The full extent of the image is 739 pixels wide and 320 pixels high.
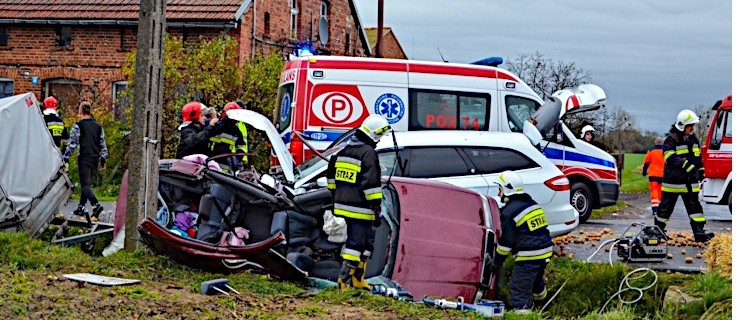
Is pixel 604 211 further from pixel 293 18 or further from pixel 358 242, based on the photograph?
pixel 358 242

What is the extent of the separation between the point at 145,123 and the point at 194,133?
3.07m

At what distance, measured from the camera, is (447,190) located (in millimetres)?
9570

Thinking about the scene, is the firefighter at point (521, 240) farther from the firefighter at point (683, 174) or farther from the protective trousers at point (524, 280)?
the firefighter at point (683, 174)

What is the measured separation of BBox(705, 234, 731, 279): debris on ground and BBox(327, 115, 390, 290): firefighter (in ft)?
11.3

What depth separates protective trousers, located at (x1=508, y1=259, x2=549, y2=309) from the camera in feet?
32.5

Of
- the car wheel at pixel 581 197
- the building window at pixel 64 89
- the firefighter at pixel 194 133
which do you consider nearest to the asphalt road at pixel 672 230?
the car wheel at pixel 581 197

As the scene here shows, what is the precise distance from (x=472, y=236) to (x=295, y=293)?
5.76 ft

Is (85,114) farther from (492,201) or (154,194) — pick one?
(492,201)

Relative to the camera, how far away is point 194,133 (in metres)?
13.3

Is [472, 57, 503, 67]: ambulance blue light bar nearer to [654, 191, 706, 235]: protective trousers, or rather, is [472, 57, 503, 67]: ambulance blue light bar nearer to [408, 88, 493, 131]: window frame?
[408, 88, 493, 131]: window frame

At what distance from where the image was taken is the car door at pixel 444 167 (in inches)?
512

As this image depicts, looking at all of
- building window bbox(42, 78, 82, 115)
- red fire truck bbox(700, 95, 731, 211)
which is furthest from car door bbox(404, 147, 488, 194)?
building window bbox(42, 78, 82, 115)

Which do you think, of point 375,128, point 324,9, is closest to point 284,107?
point 375,128

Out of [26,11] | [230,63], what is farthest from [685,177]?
[26,11]
